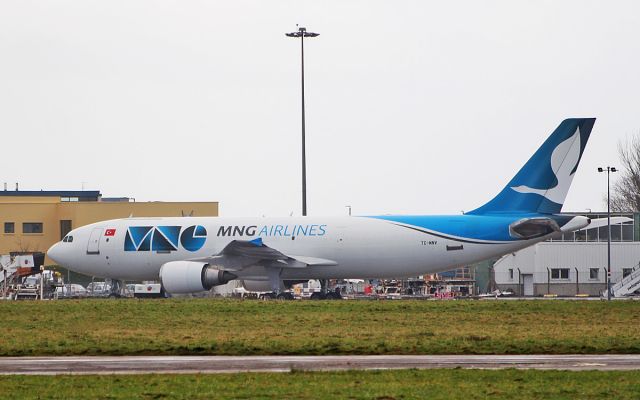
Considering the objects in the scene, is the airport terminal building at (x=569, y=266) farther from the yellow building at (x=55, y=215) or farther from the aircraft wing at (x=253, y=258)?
the yellow building at (x=55, y=215)

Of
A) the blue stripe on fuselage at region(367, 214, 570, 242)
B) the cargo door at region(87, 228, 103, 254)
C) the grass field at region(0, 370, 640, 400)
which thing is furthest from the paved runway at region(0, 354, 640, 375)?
the cargo door at region(87, 228, 103, 254)

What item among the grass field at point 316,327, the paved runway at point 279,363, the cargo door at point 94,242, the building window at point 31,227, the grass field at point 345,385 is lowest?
the grass field at point 345,385

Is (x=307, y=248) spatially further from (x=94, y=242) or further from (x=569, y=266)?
(x=569, y=266)

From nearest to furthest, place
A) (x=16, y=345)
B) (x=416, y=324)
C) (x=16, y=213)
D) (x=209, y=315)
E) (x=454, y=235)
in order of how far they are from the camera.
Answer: (x=16, y=345), (x=416, y=324), (x=209, y=315), (x=454, y=235), (x=16, y=213)

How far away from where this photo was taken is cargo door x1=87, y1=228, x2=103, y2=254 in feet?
188

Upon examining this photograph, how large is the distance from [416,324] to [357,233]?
17.2 metres

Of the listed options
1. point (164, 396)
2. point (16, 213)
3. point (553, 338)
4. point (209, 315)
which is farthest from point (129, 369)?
point (16, 213)

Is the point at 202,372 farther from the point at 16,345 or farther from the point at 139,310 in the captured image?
the point at 139,310

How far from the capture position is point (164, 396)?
754 inches

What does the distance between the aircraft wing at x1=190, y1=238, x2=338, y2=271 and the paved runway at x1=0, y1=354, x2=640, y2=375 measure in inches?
1041

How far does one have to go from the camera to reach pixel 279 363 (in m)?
24.9

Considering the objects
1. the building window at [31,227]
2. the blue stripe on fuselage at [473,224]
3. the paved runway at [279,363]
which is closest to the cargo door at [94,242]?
the blue stripe on fuselage at [473,224]

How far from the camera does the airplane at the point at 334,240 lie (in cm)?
5131

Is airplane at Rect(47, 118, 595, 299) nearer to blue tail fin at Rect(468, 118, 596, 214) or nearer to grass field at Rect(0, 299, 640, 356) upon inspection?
blue tail fin at Rect(468, 118, 596, 214)
